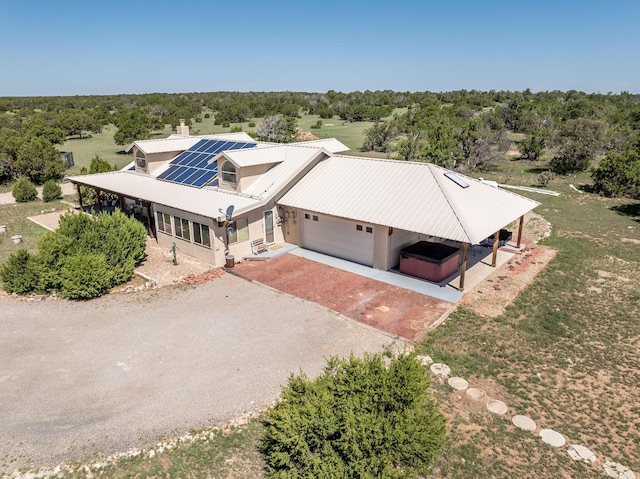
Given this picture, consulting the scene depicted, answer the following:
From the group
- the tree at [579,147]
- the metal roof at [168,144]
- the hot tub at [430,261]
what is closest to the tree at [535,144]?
→ the tree at [579,147]

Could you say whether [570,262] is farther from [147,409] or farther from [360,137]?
[360,137]

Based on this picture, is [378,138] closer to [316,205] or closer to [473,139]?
[473,139]

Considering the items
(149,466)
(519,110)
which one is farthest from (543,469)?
(519,110)

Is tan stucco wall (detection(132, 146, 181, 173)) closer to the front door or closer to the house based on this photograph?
the house

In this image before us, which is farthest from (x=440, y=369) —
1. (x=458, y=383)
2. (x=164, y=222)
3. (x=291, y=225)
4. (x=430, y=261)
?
(x=164, y=222)

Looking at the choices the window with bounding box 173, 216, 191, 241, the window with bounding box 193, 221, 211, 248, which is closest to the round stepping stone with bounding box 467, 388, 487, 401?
the window with bounding box 193, 221, 211, 248

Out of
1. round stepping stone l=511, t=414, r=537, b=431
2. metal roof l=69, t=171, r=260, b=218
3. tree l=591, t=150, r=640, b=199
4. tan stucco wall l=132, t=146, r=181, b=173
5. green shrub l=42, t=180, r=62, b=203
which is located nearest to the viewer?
round stepping stone l=511, t=414, r=537, b=431

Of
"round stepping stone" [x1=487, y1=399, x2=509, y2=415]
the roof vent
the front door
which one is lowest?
"round stepping stone" [x1=487, y1=399, x2=509, y2=415]
